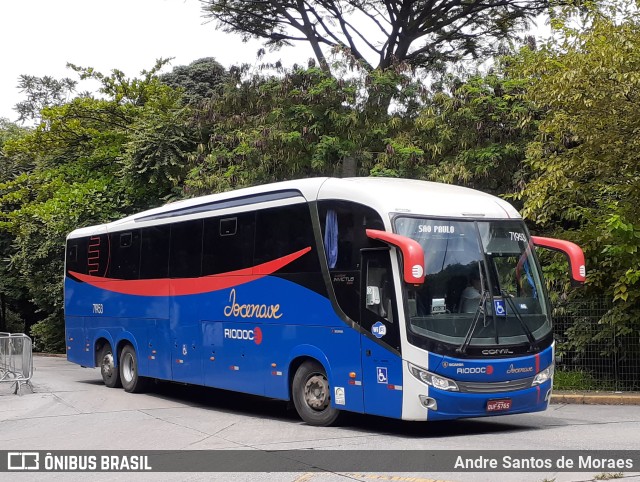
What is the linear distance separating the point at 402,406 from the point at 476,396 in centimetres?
96

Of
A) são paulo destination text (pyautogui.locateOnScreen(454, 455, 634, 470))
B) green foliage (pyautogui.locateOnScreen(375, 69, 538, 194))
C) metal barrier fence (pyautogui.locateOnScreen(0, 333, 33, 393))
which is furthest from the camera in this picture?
green foliage (pyautogui.locateOnScreen(375, 69, 538, 194))

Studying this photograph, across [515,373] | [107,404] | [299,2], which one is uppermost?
[299,2]

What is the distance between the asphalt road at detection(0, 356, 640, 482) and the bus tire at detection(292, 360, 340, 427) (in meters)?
0.19

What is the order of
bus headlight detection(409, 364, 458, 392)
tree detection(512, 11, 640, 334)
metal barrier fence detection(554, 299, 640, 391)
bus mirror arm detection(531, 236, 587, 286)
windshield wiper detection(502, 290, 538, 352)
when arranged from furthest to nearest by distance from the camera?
metal barrier fence detection(554, 299, 640, 391)
tree detection(512, 11, 640, 334)
bus mirror arm detection(531, 236, 587, 286)
windshield wiper detection(502, 290, 538, 352)
bus headlight detection(409, 364, 458, 392)

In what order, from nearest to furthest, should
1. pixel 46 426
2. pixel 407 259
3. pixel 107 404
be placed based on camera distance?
pixel 407 259 < pixel 46 426 < pixel 107 404

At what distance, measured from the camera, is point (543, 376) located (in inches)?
479

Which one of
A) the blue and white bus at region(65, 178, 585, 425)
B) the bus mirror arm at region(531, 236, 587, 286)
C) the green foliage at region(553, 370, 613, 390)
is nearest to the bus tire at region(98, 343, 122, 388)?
the blue and white bus at region(65, 178, 585, 425)

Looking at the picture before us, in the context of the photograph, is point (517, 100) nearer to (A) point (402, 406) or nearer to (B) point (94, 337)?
(B) point (94, 337)

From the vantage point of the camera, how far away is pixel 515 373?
38.5 ft

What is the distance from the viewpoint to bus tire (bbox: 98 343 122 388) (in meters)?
20.1

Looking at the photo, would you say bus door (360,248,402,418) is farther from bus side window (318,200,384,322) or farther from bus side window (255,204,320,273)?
bus side window (255,204,320,273)

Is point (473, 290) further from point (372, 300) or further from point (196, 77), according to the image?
point (196, 77)

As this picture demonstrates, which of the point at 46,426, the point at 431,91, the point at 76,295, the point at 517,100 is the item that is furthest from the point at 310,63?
the point at 46,426

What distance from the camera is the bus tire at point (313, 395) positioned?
12820 mm
